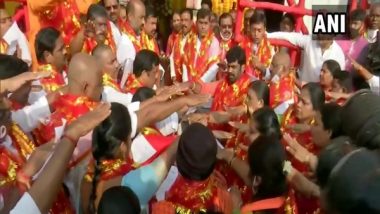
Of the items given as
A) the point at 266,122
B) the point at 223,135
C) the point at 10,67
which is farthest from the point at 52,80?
the point at 266,122

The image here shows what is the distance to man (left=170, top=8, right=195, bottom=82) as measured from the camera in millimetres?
7320

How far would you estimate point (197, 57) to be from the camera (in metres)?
7.10

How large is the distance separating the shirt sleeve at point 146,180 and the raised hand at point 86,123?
0.29 meters

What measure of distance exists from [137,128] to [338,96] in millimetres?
1427

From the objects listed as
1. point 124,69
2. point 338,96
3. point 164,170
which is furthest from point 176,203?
point 124,69

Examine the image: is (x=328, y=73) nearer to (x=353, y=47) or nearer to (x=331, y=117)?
(x=353, y=47)

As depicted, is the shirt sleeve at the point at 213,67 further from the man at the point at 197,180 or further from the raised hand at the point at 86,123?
the raised hand at the point at 86,123

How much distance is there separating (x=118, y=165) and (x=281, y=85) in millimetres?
2748

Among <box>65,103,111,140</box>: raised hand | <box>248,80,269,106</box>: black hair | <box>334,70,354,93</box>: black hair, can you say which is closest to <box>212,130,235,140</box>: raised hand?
<box>248,80,269,106</box>: black hair

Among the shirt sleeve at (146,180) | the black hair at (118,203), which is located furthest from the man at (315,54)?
the black hair at (118,203)

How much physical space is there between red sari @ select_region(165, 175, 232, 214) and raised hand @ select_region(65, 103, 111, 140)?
1.46 ft

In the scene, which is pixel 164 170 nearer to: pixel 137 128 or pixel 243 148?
pixel 137 128

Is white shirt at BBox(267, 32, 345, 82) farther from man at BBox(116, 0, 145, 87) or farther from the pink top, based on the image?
man at BBox(116, 0, 145, 87)

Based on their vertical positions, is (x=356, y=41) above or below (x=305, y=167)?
above
